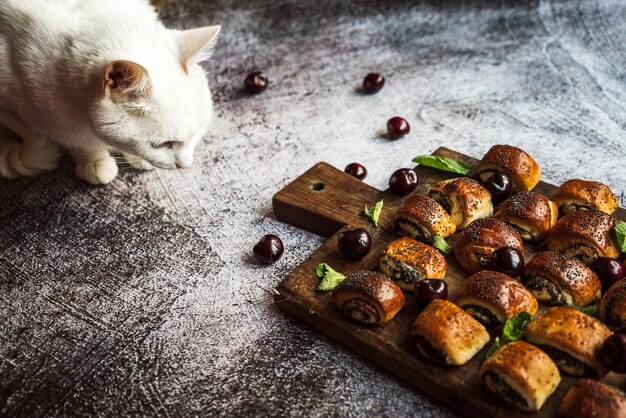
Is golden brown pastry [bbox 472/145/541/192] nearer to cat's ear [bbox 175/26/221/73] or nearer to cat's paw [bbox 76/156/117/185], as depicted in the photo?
cat's ear [bbox 175/26/221/73]

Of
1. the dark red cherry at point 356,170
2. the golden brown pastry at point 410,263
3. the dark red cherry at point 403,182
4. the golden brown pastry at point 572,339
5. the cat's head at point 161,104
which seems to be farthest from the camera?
the dark red cherry at point 356,170

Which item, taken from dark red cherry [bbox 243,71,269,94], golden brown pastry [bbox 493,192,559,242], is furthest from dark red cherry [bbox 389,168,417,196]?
dark red cherry [bbox 243,71,269,94]

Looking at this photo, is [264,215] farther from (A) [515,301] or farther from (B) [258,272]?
(A) [515,301]

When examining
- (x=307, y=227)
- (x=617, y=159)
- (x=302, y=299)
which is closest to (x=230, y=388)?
(x=302, y=299)

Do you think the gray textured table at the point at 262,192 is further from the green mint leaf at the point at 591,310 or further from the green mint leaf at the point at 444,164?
the green mint leaf at the point at 591,310

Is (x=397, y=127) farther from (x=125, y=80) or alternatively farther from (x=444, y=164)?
(x=125, y=80)

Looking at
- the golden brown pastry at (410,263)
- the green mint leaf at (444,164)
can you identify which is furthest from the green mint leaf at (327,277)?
the green mint leaf at (444,164)
